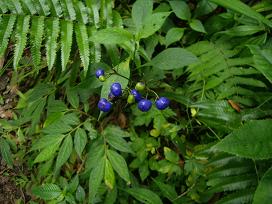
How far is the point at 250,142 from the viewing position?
1231 millimetres

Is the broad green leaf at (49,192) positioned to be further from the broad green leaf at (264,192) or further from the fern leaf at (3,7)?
the broad green leaf at (264,192)

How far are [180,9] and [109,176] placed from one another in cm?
116

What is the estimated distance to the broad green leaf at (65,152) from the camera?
2033 mm

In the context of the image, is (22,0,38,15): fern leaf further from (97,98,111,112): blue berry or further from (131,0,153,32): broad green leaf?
(97,98,111,112): blue berry

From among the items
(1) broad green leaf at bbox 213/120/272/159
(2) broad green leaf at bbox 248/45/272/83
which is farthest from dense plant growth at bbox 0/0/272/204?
(1) broad green leaf at bbox 213/120/272/159

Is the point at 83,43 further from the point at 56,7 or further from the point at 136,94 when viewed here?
the point at 136,94

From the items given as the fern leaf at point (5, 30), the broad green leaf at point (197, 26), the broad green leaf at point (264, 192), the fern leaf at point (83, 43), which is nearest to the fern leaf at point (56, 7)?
the fern leaf at point (83, 43)

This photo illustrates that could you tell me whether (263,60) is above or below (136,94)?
above

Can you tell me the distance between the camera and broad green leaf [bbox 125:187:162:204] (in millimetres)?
1949

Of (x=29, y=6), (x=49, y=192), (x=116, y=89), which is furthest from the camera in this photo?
(x=49, y=192)

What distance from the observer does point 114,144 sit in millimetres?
2109

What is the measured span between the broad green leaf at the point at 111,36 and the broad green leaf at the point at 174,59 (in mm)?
198

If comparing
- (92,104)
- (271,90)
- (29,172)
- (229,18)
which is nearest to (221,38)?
(229,18)

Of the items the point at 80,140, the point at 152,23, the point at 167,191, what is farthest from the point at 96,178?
the point at 152,23
